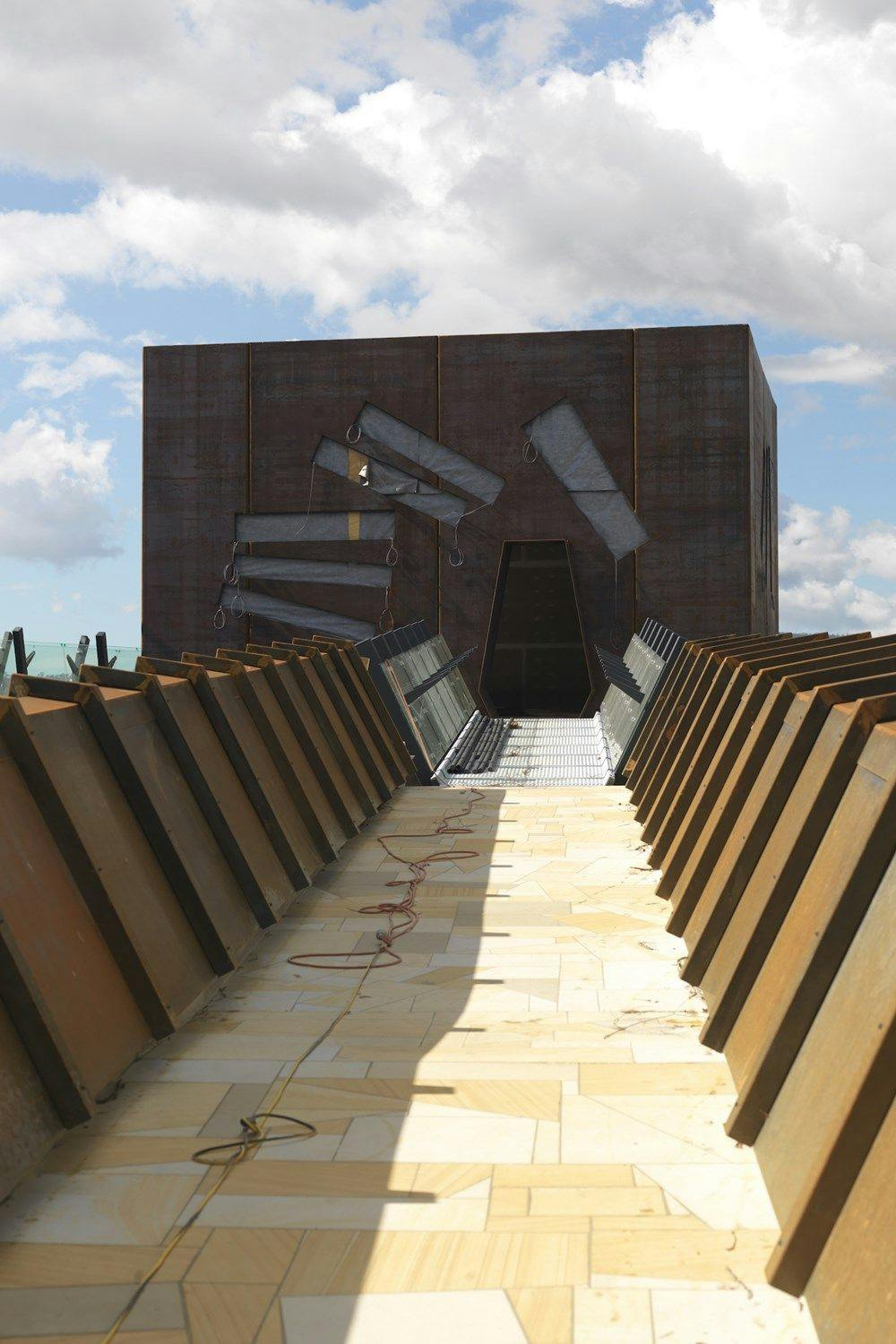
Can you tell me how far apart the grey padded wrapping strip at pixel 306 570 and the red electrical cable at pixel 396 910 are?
1452 centimetres

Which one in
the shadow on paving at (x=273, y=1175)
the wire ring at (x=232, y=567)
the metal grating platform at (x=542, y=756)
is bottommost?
the metal grating platform at (x=542, y=756)

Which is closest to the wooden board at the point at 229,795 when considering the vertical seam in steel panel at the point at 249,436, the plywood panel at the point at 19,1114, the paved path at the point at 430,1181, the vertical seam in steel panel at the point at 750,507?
the paved path at the point at 430,1181

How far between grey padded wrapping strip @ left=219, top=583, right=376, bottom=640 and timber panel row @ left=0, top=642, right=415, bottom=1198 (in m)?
16.4

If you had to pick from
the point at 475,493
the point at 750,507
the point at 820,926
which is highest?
the point at 475,493

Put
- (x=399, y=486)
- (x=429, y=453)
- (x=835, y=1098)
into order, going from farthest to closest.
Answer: (x=399, y=486)
(x=429, y=453)
(x=835, y=1098)

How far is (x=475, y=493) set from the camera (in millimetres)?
25906

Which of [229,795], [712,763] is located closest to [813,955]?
[712,763]

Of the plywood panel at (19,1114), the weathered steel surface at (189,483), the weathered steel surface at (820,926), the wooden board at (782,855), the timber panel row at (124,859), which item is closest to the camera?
the weathered steel surface at (820,926)

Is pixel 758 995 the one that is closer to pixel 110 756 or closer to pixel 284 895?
pixel 110 756

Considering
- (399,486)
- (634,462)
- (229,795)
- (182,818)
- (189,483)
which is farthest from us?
(189,483)

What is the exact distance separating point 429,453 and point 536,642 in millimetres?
4393

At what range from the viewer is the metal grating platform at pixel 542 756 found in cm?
1548

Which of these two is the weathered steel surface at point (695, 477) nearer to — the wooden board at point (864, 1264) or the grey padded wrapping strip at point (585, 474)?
the grey padded wrapping strip at point (585, 474)

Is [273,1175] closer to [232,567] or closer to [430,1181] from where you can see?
[430,1181]
